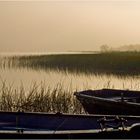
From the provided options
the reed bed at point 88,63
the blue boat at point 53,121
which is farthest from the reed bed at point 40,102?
the reed bed at point 88,63

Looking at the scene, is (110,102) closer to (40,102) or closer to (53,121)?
(40,102)

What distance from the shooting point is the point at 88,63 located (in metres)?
22.8

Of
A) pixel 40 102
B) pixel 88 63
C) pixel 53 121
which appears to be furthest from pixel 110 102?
pixel 88 63

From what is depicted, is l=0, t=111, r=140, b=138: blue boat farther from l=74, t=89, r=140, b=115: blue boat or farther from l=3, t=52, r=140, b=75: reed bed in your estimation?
l=3, t=52, r=140, b=75: reed bed

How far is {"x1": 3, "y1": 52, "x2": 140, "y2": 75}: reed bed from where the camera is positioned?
19.9 metres

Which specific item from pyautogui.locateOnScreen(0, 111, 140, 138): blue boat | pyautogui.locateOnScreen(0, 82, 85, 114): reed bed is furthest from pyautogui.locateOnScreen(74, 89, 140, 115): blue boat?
pyautogui.locateOnScreen(0, 111, 140, 138): blue boat

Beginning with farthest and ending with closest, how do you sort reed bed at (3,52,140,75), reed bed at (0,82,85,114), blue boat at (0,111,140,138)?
reed bed at (3,52,140,75) < reed bed at (0,82,85,114) < blue boat at (0,111,140,138)

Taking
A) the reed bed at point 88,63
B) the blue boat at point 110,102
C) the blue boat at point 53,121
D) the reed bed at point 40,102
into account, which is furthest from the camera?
the reed bed at point 88,63

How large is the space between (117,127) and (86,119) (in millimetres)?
1062

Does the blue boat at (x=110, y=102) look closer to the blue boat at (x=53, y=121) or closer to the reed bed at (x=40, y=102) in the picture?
the reed bed at (x=40, y=102)

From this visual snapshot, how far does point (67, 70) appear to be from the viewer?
19781 millimetres

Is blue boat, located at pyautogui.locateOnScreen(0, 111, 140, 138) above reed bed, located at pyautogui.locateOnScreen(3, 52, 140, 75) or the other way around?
the other way around

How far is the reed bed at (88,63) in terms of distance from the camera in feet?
65.4

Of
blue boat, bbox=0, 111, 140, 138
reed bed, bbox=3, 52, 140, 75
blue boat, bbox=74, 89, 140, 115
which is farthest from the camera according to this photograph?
reed bed, bbox=3, 52, 140, 75
